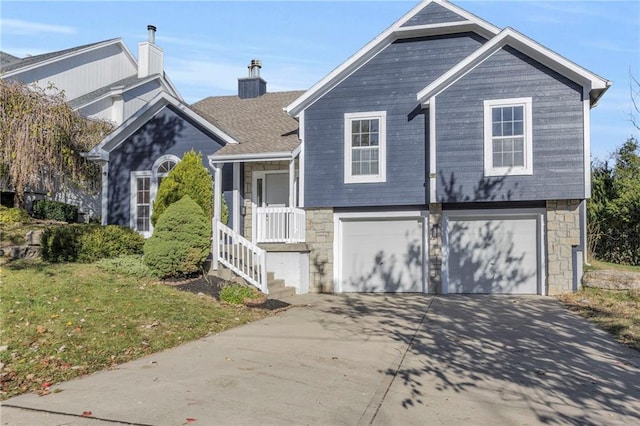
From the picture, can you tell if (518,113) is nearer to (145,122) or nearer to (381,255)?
(381,255)

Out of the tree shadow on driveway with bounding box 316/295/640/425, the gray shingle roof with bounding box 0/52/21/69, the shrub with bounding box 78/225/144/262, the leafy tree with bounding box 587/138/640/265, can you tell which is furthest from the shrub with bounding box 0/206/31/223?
the leafy tree with bounding box 587/138/640/265

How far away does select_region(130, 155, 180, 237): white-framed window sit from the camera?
15.3 metres

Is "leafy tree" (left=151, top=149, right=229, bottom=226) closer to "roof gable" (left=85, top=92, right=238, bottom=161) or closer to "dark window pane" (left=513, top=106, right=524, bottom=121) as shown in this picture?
"roof gable" (left=85, top=92, right=238, bottom=161)

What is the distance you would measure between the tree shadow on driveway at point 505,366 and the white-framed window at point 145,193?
7.42m

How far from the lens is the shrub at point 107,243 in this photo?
39.6 feet

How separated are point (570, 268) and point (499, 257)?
5.42 feet

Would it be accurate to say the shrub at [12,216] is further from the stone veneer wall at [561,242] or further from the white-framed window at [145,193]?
the stone veneer wall at [561,242]

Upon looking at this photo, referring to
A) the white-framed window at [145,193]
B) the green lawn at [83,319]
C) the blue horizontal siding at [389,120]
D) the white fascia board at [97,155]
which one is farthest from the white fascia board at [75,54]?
the blue horizontal siding at [389,120]

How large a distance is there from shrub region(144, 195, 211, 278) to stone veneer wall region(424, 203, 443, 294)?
5.70 meters

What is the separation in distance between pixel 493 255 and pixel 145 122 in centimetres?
1078

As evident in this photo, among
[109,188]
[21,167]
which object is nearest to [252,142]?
[109,188]

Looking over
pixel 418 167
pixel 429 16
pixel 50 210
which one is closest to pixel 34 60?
pixel 50 210

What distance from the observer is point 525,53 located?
12586mm

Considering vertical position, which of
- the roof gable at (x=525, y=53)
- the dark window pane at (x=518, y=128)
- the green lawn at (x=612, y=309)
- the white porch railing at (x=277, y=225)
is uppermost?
the roof gable at (x=525, y=53)
